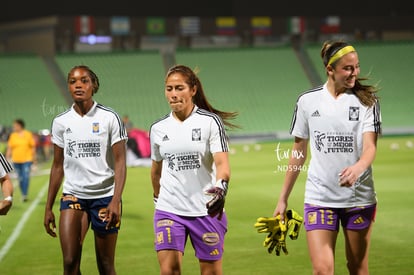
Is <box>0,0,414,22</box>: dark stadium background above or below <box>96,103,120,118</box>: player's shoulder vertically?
above

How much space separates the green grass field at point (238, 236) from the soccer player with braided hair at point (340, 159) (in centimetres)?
337

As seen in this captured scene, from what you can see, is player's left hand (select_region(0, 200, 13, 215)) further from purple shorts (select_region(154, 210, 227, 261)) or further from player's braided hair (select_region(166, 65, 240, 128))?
player's braided hair (select_region(166, 65, 240, 128))

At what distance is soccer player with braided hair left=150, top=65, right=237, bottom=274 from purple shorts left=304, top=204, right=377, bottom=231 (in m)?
0.73

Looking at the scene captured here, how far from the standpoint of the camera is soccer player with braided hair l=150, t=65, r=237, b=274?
6.41 m

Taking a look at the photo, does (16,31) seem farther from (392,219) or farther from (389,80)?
(392,219)

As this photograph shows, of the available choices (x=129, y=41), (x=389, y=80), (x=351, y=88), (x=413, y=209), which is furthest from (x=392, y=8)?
(x=351, y=88)

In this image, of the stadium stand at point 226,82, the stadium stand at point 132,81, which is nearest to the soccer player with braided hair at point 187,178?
the stadium stand at point 132,81

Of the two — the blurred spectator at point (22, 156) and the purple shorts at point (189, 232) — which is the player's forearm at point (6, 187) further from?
the blurred spectator at point (22, 156)

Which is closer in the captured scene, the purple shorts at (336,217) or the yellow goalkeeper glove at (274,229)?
the purple shorts at (336,217)

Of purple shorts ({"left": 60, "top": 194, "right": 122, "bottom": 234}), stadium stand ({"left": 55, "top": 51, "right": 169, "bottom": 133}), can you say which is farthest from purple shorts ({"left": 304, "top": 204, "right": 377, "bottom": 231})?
stadium stand ({"left": 55, "top": 51, "right": 169, "bottom": 133})

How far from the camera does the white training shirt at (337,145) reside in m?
6.36

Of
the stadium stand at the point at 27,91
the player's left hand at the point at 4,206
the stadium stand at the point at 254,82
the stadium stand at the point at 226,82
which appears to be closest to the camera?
the player's left hand at the point at 4,206

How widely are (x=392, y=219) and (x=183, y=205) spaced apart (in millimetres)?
8367

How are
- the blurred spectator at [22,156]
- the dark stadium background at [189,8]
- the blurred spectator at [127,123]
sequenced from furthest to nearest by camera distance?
1. the dark stadium background at [189,8]
2. the blurred spectator at [127,123]
3. the blurred spectator at [22,156]
